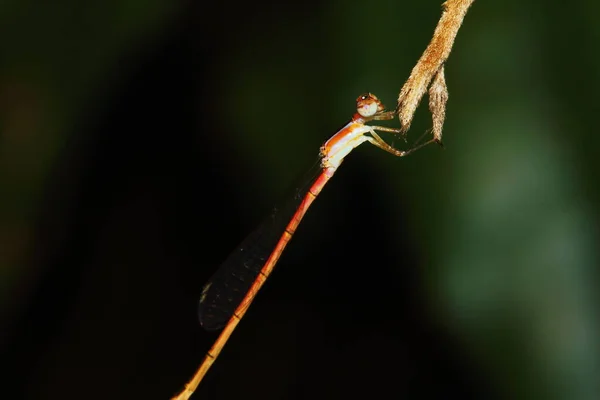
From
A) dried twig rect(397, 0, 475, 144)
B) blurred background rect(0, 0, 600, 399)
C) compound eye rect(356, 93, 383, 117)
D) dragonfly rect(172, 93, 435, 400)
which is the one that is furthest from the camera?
dragonfly rect(172, 93, 435, 400)

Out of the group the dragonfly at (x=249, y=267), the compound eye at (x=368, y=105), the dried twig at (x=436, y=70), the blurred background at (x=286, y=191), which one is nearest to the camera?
the dried twig at (x=436, y=70)

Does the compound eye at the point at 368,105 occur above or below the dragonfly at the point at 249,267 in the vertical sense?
above

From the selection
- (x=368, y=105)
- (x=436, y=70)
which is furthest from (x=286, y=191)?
(x=436, y=70)

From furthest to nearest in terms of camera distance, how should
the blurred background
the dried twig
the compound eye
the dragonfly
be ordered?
the dragonfly < the compound eye < the blurred background < the dried twig

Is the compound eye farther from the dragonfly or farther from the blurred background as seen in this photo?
the dragonfly

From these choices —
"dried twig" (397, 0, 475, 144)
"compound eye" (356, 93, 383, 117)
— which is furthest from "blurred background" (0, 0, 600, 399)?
"dried twig" (397, 0, 475, 144)

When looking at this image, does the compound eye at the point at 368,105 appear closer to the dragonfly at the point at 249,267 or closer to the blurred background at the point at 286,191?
the blurred background at the point at 286,191

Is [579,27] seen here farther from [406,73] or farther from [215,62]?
[215,62]

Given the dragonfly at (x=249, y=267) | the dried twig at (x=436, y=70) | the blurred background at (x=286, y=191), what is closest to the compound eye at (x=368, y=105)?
the blurred background at (x=286, y=191)
